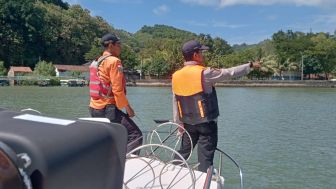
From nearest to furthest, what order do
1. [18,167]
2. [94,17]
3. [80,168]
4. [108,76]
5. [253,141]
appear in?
[18,167]
[80,168]
[108,76]
[253,141]
[94,17]

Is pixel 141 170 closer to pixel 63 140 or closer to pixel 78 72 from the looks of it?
pixel 63 140

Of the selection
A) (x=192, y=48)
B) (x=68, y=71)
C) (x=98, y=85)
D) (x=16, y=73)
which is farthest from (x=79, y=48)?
(x=192, y=48)

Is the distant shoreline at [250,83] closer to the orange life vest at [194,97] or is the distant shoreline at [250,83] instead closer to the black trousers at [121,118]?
the black trousers at [121,118]

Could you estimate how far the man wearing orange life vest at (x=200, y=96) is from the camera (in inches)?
197

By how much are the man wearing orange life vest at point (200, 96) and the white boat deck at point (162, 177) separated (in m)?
0.31

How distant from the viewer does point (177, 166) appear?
5.23m

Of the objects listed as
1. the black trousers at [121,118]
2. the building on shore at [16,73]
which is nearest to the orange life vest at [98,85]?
the black trousers at [121,118]

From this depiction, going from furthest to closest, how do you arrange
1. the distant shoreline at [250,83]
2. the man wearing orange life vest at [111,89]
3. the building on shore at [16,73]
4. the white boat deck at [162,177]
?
the distant shoreline at [250,83], the building on shore at [16,73], the man wearing orange life vest at [111,89], the white boat deck at [162,177]

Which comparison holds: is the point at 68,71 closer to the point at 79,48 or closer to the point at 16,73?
the point at 79,48

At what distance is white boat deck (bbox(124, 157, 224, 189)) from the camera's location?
4.71m

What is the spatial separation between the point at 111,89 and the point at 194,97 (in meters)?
0.99

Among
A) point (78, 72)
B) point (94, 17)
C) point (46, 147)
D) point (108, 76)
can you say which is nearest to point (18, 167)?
point (46, 147)

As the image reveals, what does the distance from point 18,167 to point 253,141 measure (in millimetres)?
14462

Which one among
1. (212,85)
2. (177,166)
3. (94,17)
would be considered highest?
(94,17)
